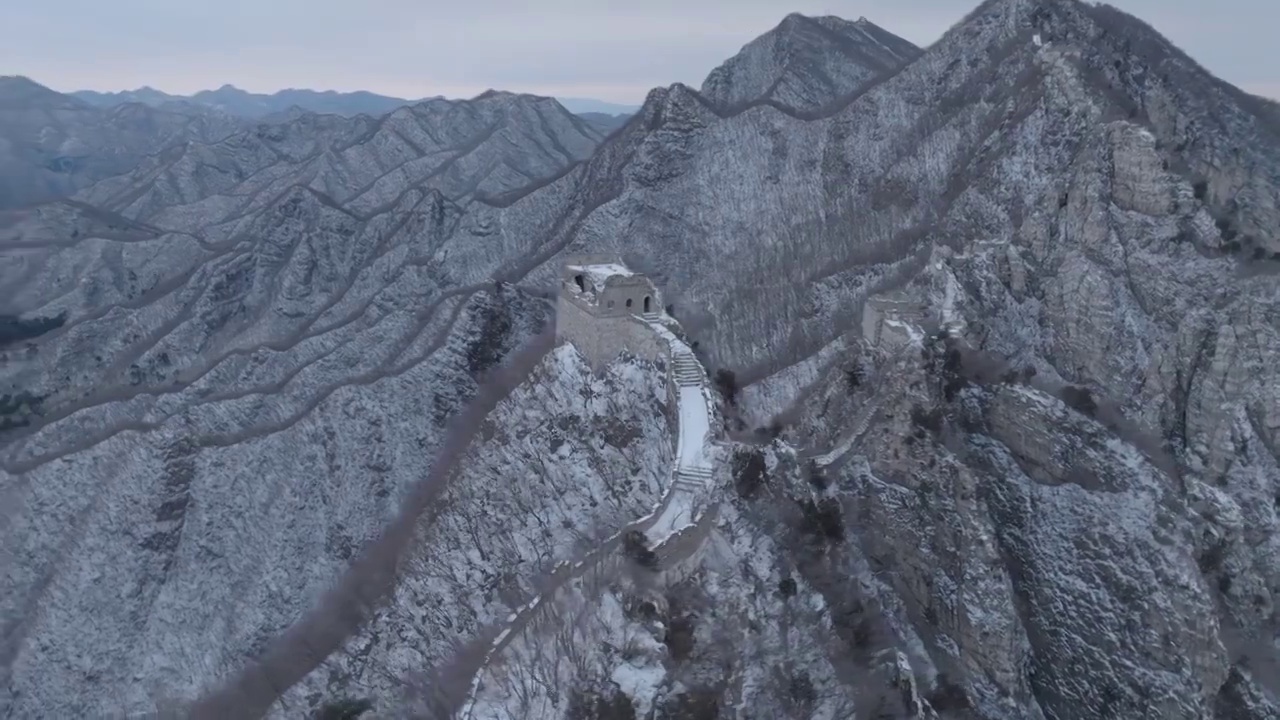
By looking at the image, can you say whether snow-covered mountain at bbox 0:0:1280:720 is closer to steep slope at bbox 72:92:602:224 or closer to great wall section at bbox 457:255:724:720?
great wall section at bbox 457:255:724:720

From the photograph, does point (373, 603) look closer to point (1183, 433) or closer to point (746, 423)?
point (746, 423)

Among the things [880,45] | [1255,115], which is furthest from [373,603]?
[880,45]

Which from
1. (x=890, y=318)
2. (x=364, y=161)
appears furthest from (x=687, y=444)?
(x=364, y=161)

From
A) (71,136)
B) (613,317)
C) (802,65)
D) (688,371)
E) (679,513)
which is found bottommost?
(71,136)

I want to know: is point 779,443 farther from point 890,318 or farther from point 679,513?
point 890,318

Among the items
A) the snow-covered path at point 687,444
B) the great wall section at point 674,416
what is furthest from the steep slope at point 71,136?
the snow-covered path at point 687,444

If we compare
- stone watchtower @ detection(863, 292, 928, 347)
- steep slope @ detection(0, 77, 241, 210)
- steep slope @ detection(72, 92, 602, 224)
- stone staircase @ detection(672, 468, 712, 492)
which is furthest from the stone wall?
steep slope @ detection(0, 77, 241, 210)

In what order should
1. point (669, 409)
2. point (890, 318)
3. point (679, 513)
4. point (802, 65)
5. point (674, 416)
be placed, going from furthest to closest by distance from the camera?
point (802, 65)
point (890, 318)
point (669, 409)
point (674, 416)
point (679, 513)

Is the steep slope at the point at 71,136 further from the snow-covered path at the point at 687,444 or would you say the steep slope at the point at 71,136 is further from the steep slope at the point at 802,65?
the snow-covered path at the point at 687,444
